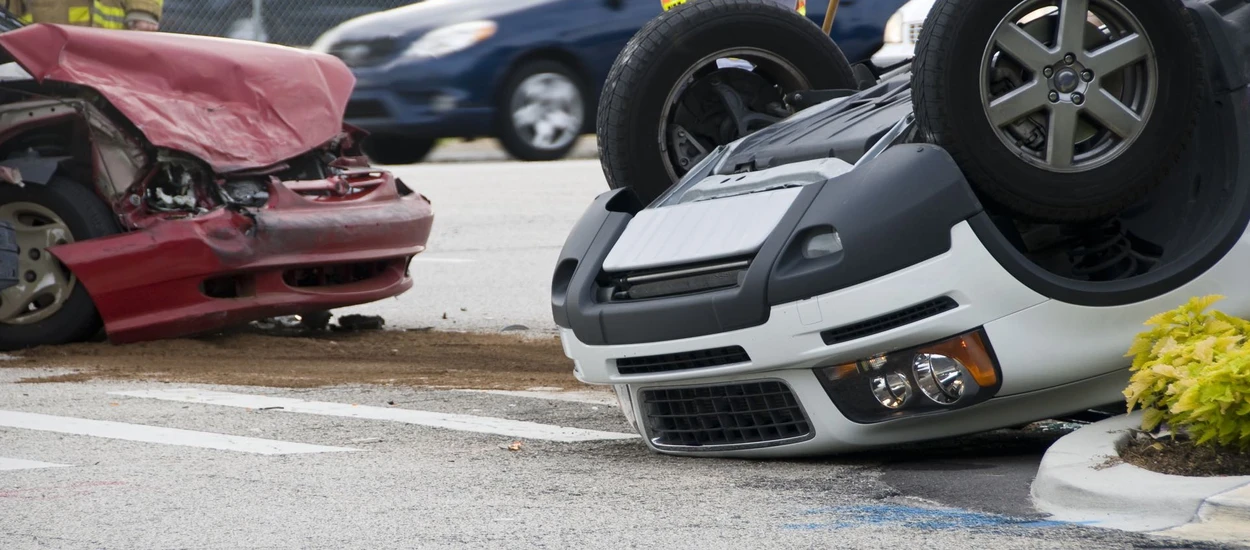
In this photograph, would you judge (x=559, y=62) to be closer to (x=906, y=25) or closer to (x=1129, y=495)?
(x=906, y=25)

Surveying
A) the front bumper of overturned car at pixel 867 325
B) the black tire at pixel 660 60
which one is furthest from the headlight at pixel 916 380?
the black tire at pixel 660 60

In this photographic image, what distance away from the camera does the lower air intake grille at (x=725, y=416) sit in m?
5.15

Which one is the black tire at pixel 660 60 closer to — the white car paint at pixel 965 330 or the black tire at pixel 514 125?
the white car paint at pixel 965 330

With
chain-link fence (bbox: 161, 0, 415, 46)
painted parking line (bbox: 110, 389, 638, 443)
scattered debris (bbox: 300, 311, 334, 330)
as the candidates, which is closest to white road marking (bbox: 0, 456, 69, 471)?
painted parking line (bbox: 110, 389, 638, 443)

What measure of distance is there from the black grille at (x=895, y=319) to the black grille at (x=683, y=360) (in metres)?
0.27

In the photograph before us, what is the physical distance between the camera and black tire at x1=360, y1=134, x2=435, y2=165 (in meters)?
15.8

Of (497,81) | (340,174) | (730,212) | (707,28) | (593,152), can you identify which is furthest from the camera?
(593,152)

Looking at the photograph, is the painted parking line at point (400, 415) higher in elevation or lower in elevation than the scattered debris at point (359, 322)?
higher

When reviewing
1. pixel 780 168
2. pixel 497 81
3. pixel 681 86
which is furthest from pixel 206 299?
pixel 497 81

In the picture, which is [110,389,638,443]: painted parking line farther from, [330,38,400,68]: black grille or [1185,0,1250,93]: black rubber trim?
[330,38,400,68]: black grille

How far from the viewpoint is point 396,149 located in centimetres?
1614

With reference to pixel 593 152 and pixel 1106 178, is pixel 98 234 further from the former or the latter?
pixel 593 152

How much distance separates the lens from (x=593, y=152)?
56.1ft

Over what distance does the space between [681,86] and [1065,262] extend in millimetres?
1561
